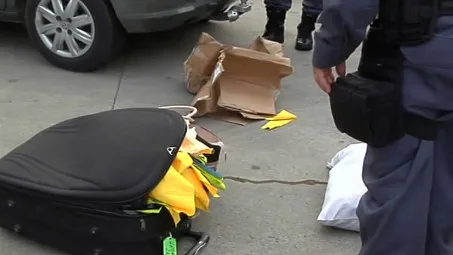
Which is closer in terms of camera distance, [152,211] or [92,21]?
[152,211]

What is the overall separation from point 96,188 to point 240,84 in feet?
5.54

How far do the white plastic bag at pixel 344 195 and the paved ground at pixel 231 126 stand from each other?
0.22 feet

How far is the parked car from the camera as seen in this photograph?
4.63m

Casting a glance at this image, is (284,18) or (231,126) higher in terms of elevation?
(284,18)

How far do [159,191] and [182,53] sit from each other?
8.71 feet

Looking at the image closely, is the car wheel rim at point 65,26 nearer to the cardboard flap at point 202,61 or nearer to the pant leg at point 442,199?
the cardboard flap at point 202,61

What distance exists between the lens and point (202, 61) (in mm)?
4488

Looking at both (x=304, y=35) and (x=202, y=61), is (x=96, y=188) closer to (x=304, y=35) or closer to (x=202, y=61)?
(x=202, y=61)

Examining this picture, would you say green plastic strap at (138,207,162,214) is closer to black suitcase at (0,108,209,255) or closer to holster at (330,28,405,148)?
black suitcase at (0,108,209,255)

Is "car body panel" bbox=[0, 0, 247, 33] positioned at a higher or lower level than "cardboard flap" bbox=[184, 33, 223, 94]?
higher

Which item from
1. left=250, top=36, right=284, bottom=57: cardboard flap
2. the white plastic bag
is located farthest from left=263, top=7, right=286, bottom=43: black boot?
the white plastic bag

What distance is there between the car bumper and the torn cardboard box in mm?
324

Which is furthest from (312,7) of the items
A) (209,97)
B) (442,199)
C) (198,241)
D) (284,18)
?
(442,199)

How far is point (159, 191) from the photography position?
9.31 feet
